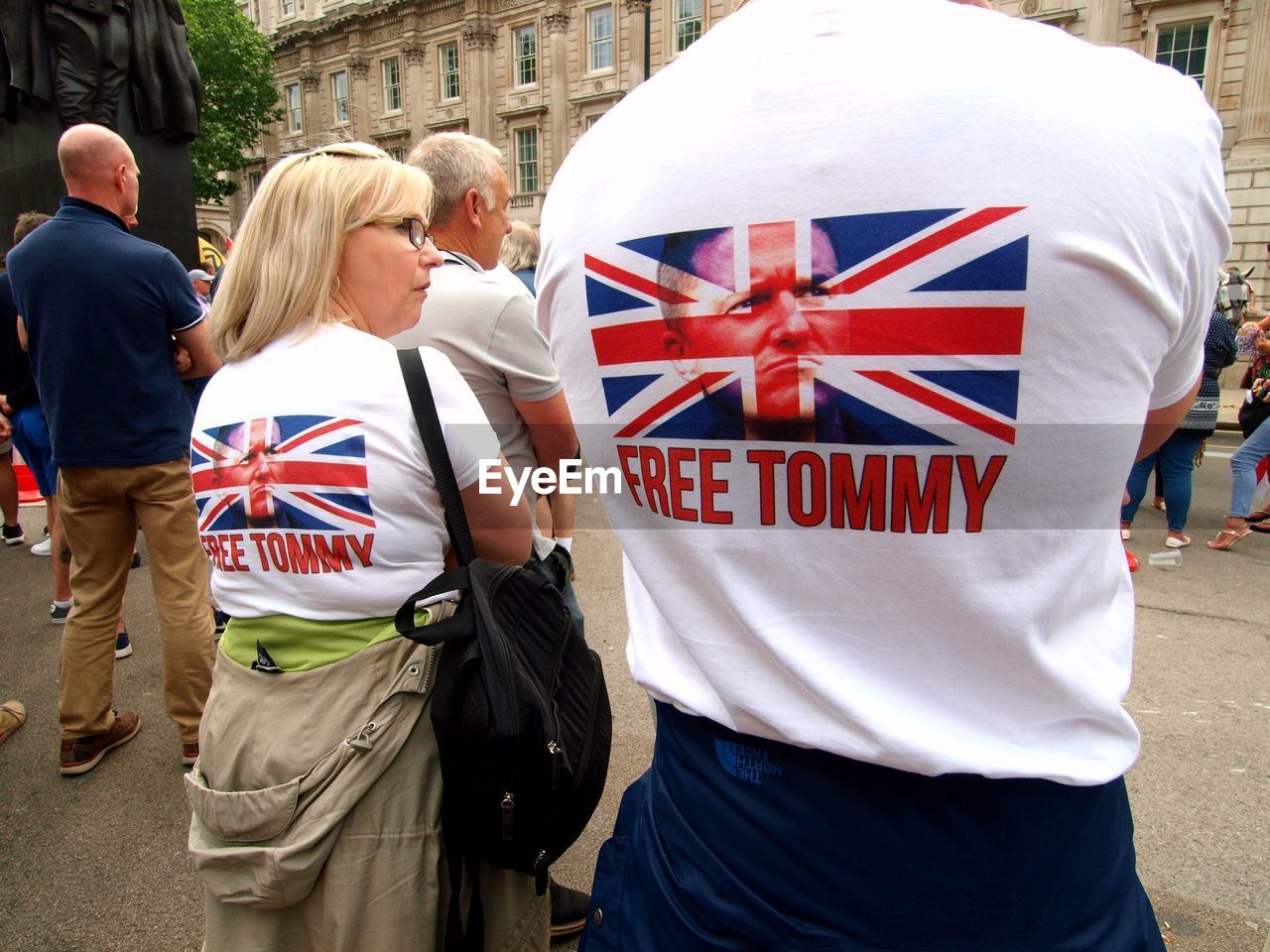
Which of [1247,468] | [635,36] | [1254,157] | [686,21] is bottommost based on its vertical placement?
[1247,468]

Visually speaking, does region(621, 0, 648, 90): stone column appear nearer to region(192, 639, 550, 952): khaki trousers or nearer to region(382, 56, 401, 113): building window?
region(382, 56, 401, 113): building window

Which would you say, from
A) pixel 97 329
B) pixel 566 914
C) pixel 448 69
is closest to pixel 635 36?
pixel 448 69

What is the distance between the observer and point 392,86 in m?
35.4

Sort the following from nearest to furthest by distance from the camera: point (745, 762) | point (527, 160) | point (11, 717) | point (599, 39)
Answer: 1. point (745, 762)
2. point (11, 717)
3. point (599, 39)
4. point (527, 160)

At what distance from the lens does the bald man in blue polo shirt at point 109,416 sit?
9.16 ft

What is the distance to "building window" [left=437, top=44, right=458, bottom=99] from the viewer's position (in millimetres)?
33156

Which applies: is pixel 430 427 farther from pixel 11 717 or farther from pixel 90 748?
pixel 11 717

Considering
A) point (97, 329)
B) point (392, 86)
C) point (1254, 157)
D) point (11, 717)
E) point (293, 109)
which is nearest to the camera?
point (97, 329)

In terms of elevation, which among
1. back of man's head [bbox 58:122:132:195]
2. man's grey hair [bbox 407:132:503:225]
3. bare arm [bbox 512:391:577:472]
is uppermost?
back of man's head [bbox 58:122:132:195]

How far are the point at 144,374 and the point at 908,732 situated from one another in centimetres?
292

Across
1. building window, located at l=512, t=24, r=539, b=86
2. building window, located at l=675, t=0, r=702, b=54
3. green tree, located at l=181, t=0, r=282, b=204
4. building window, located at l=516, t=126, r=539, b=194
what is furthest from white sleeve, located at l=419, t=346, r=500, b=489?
green tree, located at l=181, t=0, r=282, b=204

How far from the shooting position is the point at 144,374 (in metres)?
2.88

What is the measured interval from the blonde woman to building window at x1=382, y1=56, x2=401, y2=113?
38229mm

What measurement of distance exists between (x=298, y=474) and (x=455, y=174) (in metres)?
1.32
